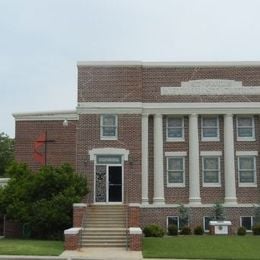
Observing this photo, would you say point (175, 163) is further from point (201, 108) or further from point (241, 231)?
point (241, 231)

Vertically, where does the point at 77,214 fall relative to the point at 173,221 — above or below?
above

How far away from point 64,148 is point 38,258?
15.5 metres

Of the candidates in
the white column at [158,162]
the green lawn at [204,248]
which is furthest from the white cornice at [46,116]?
the green lawn at [204,248]

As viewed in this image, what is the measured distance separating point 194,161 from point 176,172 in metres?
1.30

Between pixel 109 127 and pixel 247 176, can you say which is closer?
pixel 109 127

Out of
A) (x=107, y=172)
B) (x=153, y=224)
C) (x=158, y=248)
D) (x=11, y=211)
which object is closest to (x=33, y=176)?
(x=11, y=211)

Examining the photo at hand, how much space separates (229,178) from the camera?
34062 millimetres

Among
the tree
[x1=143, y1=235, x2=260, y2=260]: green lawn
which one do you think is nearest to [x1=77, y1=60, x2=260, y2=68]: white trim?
[x1=143, y1=235, x2=260, y2=260]: green lawn

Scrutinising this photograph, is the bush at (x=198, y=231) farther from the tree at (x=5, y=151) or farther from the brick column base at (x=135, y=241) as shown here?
the tree at (x=5, y=151)

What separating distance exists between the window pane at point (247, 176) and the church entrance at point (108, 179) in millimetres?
7213

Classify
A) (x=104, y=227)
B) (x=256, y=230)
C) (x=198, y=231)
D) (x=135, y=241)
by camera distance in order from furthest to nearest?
(x=198, y=231), (x=256, y=230), (x=104, y=227), (x=135, y=241)

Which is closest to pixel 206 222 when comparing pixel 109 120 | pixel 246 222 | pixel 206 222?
pixel 206 222

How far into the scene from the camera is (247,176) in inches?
1361

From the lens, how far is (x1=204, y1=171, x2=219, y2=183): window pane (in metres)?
34.6
